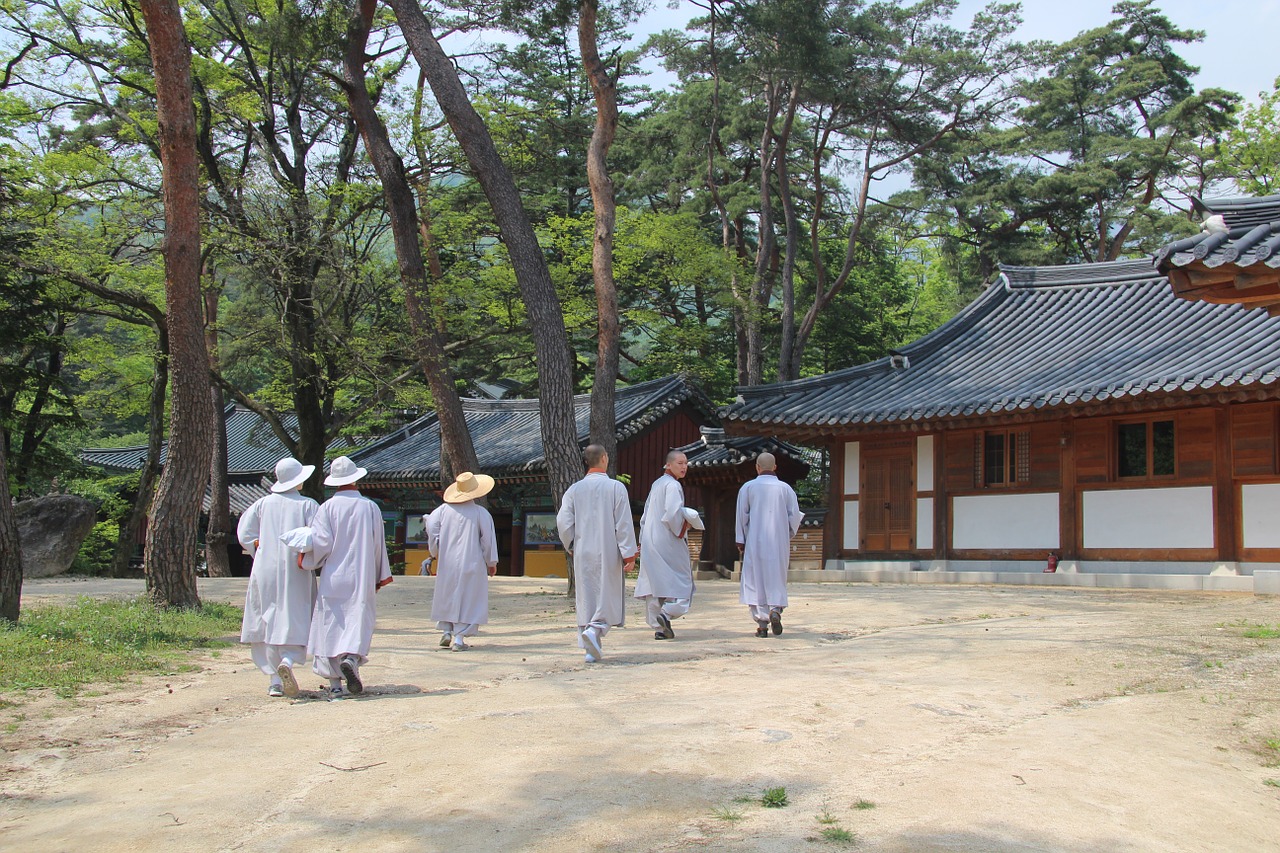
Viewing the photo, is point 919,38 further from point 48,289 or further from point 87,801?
point 87,801

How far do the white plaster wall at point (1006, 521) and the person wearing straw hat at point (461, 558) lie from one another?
10219 millimetres

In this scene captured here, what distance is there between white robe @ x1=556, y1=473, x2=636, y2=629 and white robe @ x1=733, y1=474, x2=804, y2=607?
1.36 meters

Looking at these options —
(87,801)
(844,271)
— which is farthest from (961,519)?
(87,801)

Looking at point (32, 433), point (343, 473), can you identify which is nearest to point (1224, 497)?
point (343, 473)

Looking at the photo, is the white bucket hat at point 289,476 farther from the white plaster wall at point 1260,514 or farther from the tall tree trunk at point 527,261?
the white plaster wall at point 1260,514

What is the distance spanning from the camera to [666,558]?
9422 mm

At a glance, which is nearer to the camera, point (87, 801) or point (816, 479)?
point (87, 801)

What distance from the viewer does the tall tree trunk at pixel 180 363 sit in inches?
416

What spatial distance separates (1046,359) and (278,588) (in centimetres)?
1369

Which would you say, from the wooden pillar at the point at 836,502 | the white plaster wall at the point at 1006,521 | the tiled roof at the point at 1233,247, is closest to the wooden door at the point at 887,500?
the wooden pillar at the point at 836,502

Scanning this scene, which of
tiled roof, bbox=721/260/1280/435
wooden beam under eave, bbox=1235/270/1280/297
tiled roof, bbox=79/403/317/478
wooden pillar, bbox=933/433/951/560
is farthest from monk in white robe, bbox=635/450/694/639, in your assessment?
tiled roof, bbox=79/403/317/478

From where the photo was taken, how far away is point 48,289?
17.4 meters

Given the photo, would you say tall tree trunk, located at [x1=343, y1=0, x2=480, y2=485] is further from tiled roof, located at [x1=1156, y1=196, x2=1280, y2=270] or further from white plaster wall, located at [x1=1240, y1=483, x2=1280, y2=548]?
tiled roof, located at [x1=1156, y1=196, x2=1280, y2=270]

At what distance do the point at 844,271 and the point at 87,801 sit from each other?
23.2 metres
